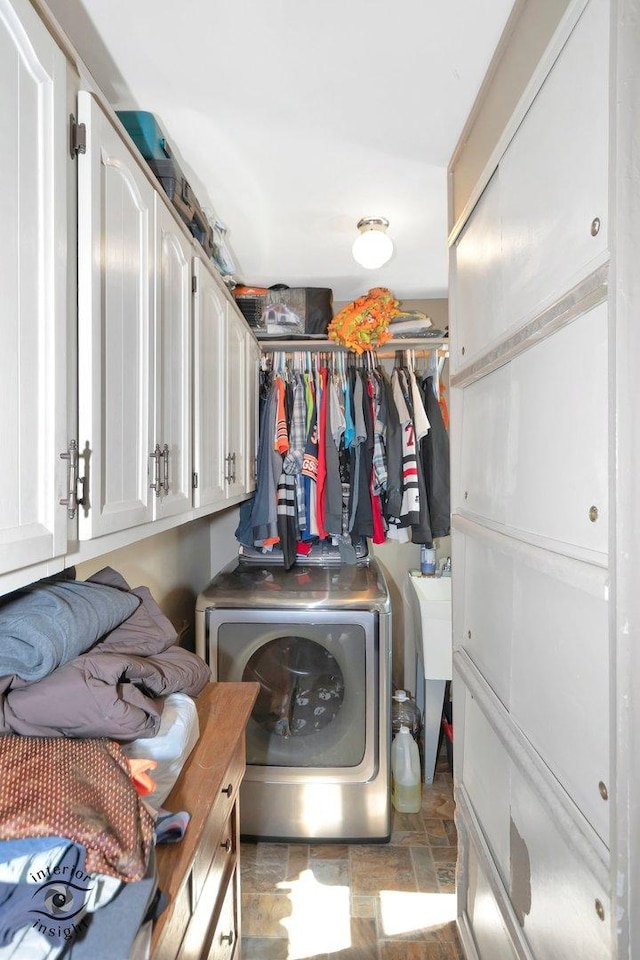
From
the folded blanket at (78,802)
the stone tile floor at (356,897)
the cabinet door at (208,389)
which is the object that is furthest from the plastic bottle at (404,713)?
the folded blanket at (78,802)

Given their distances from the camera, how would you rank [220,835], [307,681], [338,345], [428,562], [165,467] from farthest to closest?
[428,562], [338,345], [307,681], [165,467], [220,835]

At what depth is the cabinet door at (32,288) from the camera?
2.07 ft

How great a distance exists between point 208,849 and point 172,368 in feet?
3.41

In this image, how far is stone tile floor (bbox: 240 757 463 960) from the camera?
155cm

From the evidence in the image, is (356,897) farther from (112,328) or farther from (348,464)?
(112,328)

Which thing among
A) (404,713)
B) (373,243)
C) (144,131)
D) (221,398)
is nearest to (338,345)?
(373,243)

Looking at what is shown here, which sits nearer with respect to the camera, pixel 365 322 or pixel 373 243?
pixel 373 243

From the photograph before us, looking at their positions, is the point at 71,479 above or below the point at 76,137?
below

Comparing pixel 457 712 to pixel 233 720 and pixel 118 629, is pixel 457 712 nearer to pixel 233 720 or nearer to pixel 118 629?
pixel 233 720

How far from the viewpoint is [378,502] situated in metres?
2.23

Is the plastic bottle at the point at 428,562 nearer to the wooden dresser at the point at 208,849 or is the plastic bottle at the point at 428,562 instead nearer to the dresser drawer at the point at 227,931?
the wooden dresser at the point at 208,849

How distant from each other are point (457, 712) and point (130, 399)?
1306mm

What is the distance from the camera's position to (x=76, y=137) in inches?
31.1

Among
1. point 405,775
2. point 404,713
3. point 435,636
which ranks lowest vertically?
point 405,775
